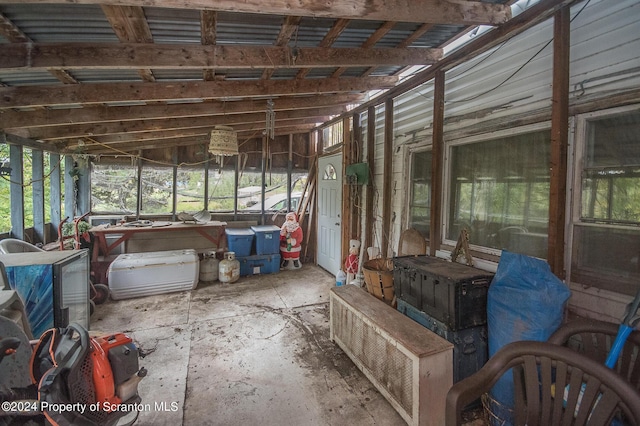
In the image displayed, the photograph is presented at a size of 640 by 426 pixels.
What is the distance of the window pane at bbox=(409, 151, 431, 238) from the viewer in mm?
3273

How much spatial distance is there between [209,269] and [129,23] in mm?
3667

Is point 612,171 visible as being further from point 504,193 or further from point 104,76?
point 104,76

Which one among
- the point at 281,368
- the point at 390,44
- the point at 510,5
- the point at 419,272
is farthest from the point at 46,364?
the point at 510,5

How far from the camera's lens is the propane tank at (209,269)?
4766 millimetres

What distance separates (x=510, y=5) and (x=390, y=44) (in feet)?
2.99

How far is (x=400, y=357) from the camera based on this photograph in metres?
1.94

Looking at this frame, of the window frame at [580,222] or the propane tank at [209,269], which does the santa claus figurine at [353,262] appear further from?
the window frame at [580,222]

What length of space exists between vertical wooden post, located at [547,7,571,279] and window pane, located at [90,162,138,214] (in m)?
6.07

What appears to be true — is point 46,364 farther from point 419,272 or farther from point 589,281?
point 589,281

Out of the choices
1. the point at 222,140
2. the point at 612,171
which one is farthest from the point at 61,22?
the point at 612,171

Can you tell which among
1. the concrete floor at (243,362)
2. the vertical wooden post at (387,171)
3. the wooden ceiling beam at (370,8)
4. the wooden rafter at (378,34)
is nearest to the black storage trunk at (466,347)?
the concrete floor at (243,362)

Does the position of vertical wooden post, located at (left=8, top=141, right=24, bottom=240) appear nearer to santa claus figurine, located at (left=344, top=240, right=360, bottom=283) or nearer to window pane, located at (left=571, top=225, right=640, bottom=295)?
santa claus figurine, located at (left=344, top=240, right=360, bottom=283)

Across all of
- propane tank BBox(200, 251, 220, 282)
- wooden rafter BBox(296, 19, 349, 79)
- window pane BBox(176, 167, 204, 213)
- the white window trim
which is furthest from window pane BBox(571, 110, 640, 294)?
window pane BBox(176, 167, 204, 213)

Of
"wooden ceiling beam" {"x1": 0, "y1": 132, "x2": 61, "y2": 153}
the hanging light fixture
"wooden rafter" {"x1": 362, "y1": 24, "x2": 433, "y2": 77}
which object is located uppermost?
"wooden rafter" {"x1": 362, "y1": 24, "x2": 433, "y2": 77}
